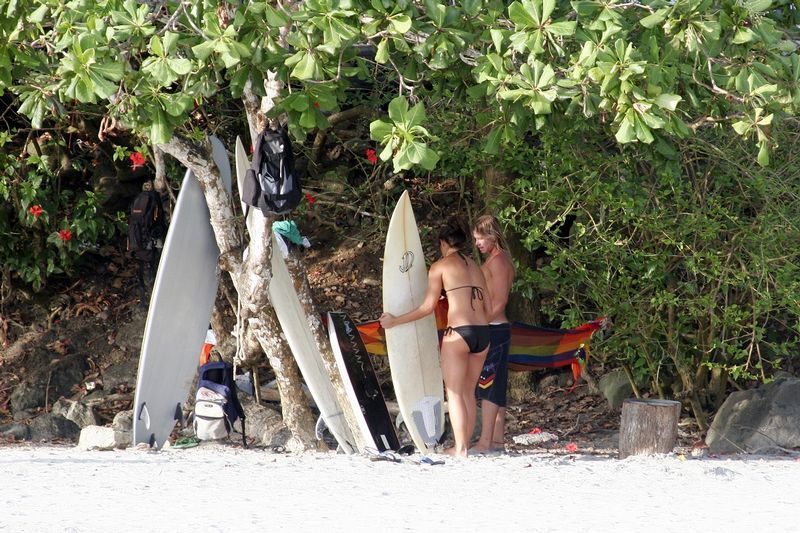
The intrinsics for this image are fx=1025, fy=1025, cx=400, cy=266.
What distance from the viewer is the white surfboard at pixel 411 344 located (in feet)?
19.5

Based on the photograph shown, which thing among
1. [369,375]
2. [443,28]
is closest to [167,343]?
[369,375]

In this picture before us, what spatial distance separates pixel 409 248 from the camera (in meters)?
6.09

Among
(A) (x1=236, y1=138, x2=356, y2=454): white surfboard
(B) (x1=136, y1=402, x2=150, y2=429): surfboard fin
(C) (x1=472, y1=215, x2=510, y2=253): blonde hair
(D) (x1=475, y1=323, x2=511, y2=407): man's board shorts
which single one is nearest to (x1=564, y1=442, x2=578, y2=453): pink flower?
(D) (x1=475, y1=323, x2=511, y2=407): man's board shorts

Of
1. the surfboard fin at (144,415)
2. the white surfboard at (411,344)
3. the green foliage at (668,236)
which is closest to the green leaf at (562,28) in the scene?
the green foliage at (668,236)

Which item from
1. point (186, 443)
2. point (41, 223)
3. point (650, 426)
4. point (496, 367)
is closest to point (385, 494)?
point (496, 367)

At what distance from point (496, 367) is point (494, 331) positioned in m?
0.22

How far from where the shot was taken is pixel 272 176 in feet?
17.2

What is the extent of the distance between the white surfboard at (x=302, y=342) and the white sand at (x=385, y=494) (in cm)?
63

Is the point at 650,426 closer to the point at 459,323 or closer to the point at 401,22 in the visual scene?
the point at 459,323

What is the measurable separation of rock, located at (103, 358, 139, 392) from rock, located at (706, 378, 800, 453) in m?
4.47

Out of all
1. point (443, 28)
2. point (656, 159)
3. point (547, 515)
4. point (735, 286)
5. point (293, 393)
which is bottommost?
point (547, 515)

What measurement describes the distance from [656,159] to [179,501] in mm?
2613

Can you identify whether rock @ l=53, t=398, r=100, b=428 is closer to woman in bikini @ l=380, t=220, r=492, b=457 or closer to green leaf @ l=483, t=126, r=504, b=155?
woman in bikini @ l=380, t=220, r=492, b=457

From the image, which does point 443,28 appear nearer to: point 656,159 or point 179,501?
point 656,159
